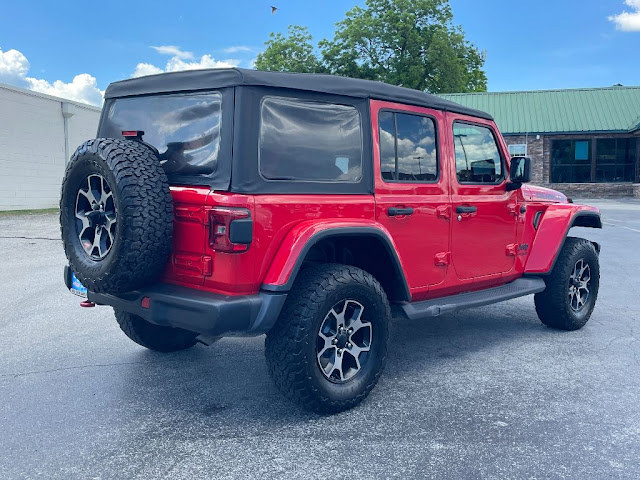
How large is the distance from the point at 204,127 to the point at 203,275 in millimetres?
883

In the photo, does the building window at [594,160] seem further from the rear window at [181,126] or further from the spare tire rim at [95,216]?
the spare tire rim at [95,216]

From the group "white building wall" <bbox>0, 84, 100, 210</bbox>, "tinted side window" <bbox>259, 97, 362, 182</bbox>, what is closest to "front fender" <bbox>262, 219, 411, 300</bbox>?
"tinted side window" <bbox>259, 97, 362, 182</bbox>

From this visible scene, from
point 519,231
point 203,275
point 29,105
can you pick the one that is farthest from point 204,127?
point 29,105

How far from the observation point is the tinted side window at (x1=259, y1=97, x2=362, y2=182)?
3549mm

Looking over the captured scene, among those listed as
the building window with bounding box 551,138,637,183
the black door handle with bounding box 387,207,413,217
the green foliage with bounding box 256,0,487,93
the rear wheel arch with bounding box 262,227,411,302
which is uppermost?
the green foliage with bounding box 256,0,487,93

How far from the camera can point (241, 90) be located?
345cm

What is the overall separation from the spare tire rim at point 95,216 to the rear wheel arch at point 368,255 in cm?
117

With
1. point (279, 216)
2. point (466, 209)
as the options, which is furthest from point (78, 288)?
point (466, 209)

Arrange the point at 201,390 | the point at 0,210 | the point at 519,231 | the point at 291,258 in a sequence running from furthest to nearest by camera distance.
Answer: the point at 0,210, the point at 519,231, the point at 201,390, the point at 291,258

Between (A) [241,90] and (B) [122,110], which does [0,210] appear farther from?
(A) [241,90]

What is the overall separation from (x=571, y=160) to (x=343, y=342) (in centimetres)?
3407

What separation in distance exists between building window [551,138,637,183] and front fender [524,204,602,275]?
31129 mm

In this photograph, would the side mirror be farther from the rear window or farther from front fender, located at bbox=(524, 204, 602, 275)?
the rear window

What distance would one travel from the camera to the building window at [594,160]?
33906 millimetres
